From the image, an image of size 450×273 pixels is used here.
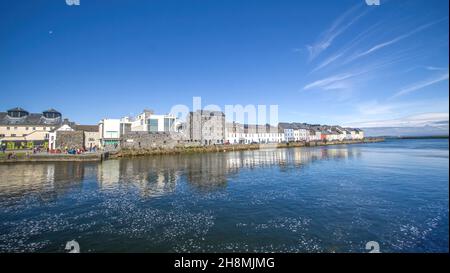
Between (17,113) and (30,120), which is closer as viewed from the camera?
(17,113)


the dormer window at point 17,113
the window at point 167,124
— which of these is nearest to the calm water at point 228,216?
the window at point 167,124

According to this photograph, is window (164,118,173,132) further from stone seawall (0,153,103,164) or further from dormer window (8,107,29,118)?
dormer window (8,107,29,118)

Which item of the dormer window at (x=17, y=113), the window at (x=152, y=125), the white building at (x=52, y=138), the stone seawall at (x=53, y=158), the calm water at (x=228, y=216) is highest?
the dormer window at (x=17, y=113)

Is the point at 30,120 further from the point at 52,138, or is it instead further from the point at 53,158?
the point at 53,158

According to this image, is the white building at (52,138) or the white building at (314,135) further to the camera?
the white building at (314,135)

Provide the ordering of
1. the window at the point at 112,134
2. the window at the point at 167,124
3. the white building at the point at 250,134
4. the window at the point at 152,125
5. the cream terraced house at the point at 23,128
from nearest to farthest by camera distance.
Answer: the cream terraced house at the point at 23,128, the window at the point at 112,134, the window at the point at 152,125, the window at the point at 167,124, the white building at the point at 250,134

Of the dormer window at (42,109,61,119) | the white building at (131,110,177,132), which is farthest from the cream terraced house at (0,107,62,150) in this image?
the white building at (131,110,177,132)

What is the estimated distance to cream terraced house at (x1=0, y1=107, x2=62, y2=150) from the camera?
55.6 metres

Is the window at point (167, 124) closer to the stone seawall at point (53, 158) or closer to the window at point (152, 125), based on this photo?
the window at point (152, 125)

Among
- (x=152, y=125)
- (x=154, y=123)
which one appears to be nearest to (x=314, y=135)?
(x=154, y=123)

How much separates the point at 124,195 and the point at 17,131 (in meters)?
61.0

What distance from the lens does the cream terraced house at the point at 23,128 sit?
55562mm

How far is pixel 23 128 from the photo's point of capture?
57531 millimetres

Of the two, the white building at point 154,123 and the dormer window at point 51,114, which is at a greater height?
the dormer window at point 51,114
